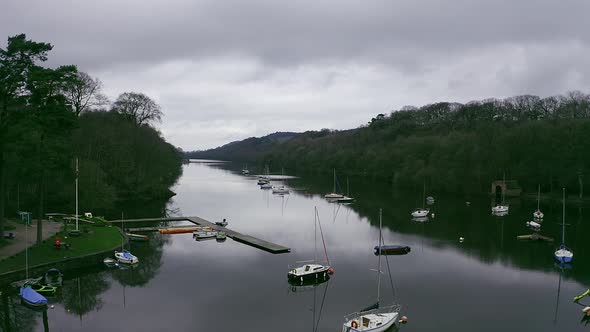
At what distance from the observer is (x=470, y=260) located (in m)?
36.5

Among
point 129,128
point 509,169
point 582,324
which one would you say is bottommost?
point 582,324

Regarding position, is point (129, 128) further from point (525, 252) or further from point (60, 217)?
point (525, 252)

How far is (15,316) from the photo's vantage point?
2377cm

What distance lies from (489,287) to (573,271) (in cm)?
845

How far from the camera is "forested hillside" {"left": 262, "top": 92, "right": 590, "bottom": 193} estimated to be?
70500mm

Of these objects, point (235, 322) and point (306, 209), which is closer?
point (235, 322)

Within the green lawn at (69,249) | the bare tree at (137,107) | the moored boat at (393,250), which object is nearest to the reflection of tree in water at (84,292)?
the green lawn at (69,249)

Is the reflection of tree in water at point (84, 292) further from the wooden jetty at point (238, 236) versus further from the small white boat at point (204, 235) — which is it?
the small white boat at point (204, 235)

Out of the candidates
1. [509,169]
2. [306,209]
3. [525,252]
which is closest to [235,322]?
[525,252]

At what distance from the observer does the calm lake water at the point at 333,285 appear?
77.2ft

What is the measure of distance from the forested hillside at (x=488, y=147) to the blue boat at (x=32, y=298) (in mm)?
67538

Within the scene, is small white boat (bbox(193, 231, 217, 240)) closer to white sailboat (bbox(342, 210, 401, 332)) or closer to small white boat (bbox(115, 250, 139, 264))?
small white boat (bbox(115, 250, 139, 264))

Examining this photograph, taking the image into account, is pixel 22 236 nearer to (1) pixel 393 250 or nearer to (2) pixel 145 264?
(2) pixel 145 264

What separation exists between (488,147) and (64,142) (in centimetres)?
6757
